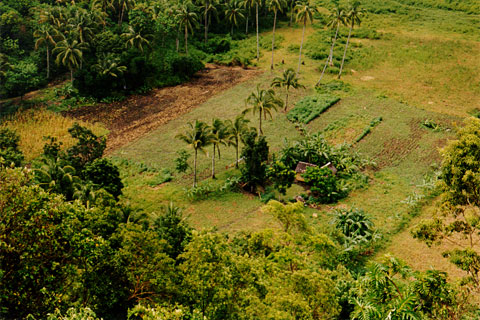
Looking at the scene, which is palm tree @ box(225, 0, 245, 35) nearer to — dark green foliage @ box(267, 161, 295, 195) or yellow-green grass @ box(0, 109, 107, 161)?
yellow-green grass @ box(0, 109, 107, 161)

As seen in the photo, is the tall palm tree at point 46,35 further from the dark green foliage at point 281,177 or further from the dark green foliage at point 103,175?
the dark green foliage at point 281,177

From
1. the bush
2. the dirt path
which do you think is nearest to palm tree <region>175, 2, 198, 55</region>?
the dirt path

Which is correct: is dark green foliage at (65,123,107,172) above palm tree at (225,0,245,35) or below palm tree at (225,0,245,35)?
below

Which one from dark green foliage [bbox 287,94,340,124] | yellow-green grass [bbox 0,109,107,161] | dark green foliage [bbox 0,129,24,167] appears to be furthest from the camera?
dark green foliage [bbox 287,94,340,124]

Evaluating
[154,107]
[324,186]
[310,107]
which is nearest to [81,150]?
[154,107]

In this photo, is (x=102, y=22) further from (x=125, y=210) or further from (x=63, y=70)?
(x=125, y=210)

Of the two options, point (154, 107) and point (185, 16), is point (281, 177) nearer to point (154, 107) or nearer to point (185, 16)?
point (154, 107)

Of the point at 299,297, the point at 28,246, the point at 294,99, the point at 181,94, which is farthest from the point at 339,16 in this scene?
the point at 28,246
